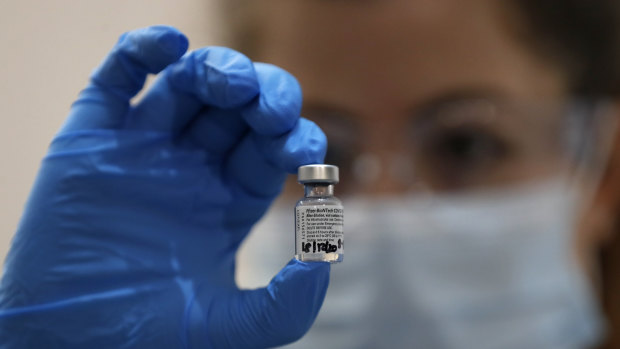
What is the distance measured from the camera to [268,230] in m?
1.32

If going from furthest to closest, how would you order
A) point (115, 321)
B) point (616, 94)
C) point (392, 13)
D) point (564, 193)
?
1. point (616, 94)
2. point (564, 193)
3. point (392, 13)
4. point (115, 321)

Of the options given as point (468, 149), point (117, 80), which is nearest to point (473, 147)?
point (468, 149)

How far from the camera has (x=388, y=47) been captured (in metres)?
1.28

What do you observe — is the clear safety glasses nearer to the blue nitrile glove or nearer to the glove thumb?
the blue nitrile glove

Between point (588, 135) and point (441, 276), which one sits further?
point (588, 135)

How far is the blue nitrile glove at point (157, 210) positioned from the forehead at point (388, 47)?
646 millimetres

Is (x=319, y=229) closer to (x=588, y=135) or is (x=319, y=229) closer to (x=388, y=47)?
(x=388, y=47)

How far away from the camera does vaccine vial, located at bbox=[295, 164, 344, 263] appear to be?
21.6 inches

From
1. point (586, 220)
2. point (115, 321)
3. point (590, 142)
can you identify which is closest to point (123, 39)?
point (115, 321)

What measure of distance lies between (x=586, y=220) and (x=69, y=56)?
165 cm

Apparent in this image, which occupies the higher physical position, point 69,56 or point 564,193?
point 69,56

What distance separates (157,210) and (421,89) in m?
0.85

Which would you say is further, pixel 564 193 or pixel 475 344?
pixel 564 193

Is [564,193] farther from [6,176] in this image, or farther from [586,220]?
[6,176]
